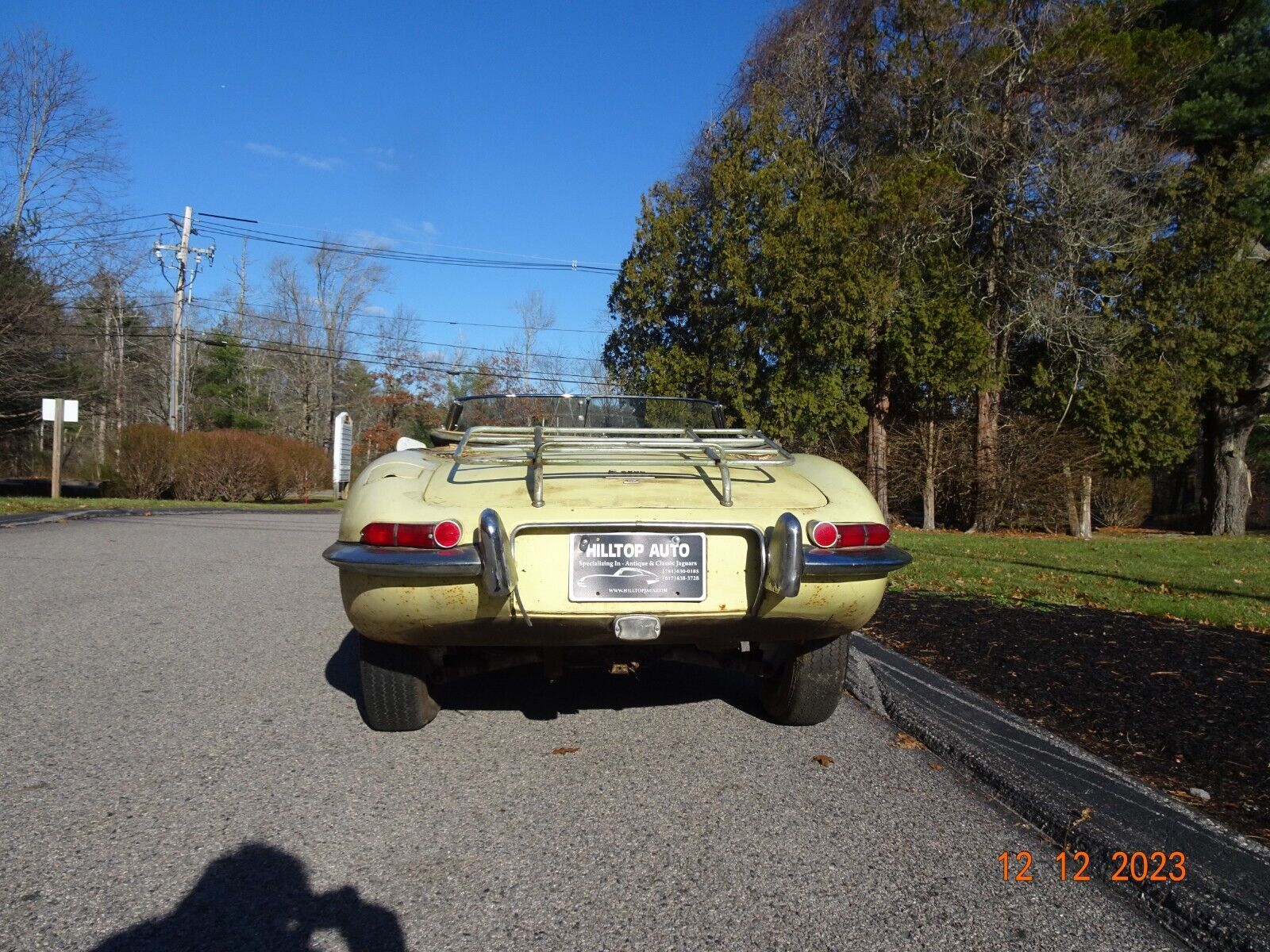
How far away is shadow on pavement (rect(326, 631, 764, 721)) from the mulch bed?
119 cm

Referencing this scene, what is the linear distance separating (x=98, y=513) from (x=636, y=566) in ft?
51.1

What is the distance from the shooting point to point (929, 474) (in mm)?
20984

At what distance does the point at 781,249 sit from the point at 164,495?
666 inches

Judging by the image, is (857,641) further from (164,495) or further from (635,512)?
(164,495)

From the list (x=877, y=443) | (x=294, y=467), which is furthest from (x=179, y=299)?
(x=877, y=443)

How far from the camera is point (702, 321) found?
826 inches

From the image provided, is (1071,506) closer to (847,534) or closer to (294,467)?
(847,534)

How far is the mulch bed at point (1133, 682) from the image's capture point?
3.30 m

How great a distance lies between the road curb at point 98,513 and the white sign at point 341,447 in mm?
5727

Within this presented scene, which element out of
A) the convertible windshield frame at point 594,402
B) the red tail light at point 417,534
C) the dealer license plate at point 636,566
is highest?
the convertible windshield frame at point 594,402

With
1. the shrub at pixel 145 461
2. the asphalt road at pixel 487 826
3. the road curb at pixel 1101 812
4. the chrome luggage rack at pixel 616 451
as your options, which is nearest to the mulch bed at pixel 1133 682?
the road curb at pixel 1101 812

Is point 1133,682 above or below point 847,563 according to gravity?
below

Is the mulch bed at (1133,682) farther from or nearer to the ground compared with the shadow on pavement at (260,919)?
farther from the ground

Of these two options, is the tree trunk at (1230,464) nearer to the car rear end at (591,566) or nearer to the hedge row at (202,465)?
the car rear end at (591,566)
